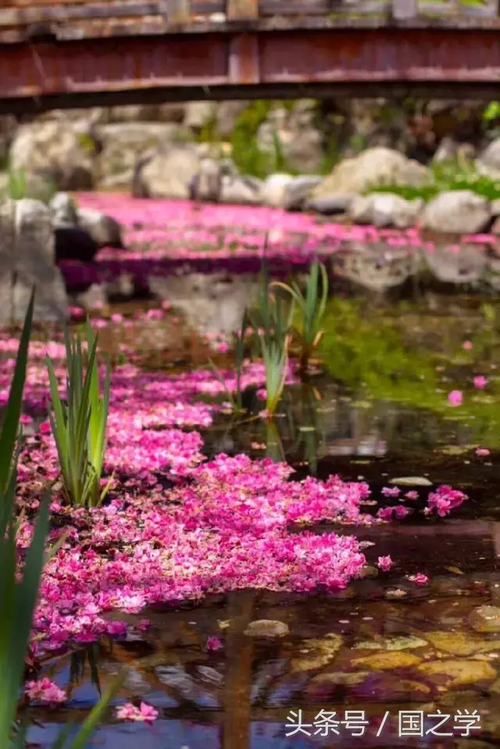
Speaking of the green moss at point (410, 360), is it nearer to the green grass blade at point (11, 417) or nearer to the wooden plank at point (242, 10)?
the green grass blade at point (11, 417)

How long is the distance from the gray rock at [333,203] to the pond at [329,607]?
17.6m

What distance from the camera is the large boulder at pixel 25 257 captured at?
1269 cm

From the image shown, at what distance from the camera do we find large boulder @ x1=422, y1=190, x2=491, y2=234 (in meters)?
22.6

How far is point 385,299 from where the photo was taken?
13711mm

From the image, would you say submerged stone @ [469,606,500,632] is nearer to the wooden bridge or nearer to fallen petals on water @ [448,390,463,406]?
fallen petals on water @ [448,390,463,406]

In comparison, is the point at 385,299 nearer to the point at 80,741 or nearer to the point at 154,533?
the point at 154,533

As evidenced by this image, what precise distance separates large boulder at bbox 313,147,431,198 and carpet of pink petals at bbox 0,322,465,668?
20.8m

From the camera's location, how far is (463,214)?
22.7 metres

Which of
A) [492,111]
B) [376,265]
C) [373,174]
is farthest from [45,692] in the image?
[492,111]

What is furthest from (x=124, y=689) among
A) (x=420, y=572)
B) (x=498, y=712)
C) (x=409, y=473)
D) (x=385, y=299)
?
(x=385, y=299)

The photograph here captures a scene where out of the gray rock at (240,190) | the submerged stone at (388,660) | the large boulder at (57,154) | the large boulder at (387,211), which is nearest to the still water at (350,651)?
the submerged stone at (388,660)

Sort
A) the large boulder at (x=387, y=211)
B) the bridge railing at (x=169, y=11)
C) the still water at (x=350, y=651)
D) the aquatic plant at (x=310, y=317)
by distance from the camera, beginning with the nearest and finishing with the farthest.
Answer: the still water at (x=350, y=651), the aquatic plant at (x=310, y=317), the bridge railing at (x=169, y=11), the large boulder at (x=387, y=211)

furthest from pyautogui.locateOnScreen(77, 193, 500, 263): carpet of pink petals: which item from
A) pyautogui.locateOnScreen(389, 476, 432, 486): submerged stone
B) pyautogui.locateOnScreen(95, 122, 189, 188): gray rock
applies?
pyautogui.locateOnScreen(389, 476, 432, 486): submerged stone

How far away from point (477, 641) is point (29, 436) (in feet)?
12.7
